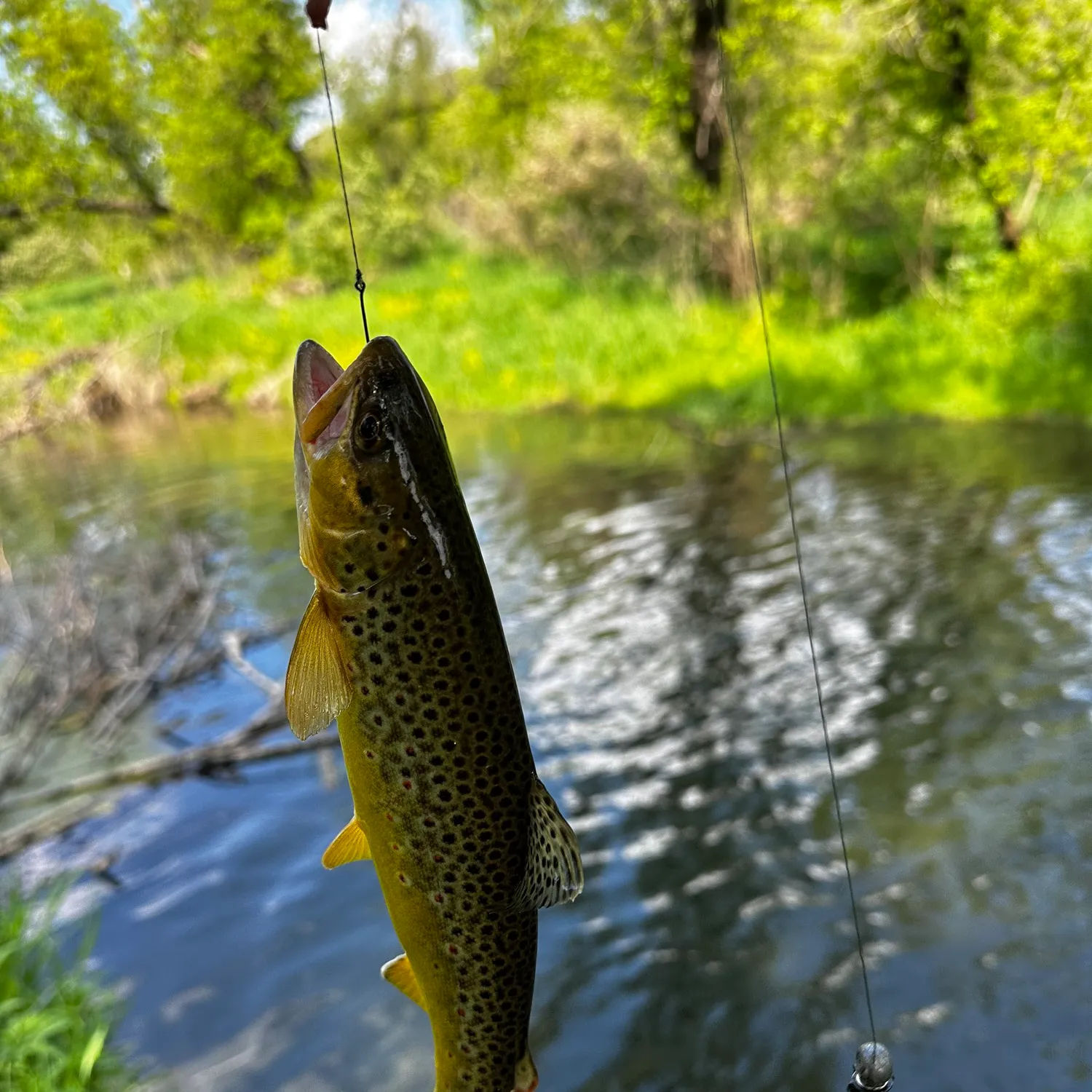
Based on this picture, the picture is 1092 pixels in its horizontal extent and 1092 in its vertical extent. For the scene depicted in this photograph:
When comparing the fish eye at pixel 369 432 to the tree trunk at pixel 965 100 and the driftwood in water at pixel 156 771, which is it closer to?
the driftwood in water at pixel 156 771

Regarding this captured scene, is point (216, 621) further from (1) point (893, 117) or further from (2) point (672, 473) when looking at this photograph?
(1) point (893, 117)

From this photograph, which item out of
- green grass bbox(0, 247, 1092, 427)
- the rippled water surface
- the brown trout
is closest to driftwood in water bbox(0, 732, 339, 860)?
the rippled water surface

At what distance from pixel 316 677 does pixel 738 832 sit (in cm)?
461

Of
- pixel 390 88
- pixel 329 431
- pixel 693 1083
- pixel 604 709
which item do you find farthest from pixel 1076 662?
pixel 390 88

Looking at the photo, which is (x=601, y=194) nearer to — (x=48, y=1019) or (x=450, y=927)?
(x=48, y=1019)

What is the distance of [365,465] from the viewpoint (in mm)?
1767

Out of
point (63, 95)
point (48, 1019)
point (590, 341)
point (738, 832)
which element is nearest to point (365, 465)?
point (48, 1019)

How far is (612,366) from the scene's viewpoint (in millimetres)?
17688

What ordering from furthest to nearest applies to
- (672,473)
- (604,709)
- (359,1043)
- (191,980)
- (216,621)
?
(672,473) → (216,621) → (604,709) → (191,980) → (359,1043)

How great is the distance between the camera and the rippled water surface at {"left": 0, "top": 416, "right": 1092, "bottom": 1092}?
4.50 metres

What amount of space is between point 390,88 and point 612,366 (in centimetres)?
2227

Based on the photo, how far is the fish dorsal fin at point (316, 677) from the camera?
65.9 inches

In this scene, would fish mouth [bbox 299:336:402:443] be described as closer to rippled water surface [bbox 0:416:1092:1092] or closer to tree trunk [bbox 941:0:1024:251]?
rippled water surface [bbox 0:416:1092:1092]

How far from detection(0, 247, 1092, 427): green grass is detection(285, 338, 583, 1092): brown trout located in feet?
19.5
